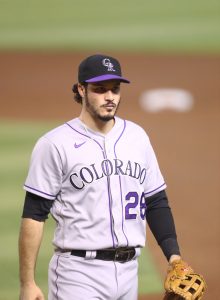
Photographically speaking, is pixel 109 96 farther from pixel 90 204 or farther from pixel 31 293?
pixel 31 293

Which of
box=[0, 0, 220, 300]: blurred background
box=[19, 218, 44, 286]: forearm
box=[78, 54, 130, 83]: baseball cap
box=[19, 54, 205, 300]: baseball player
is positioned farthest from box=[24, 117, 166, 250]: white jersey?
box=[0, 0, 220, 300]: blurred background

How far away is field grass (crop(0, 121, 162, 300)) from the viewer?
17.1 feet

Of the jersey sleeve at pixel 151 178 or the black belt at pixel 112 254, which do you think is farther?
the jersey sleeve at pixel 151 178

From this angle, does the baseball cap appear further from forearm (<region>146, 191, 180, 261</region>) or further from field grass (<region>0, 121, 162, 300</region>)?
field grass (<region>0, 121, 162, 300</region>)

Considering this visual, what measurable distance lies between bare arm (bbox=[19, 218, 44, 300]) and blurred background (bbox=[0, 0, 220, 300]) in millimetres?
1621

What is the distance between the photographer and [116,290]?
11.2 ft

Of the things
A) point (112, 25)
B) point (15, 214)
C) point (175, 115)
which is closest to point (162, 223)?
point (15, 214)

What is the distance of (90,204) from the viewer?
3.41m

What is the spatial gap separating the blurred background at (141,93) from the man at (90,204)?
64.2 inches

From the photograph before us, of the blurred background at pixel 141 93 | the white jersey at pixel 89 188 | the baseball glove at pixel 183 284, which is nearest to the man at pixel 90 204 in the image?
the white jersey at pixel 89 188

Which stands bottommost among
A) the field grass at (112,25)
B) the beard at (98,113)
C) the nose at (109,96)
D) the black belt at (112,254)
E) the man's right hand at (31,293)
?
the man's right hand at (31,293)

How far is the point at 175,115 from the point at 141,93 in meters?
0.50

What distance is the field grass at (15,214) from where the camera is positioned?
5215mm

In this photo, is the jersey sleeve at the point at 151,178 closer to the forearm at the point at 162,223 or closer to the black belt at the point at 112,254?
the forearm at the point at 162,223
